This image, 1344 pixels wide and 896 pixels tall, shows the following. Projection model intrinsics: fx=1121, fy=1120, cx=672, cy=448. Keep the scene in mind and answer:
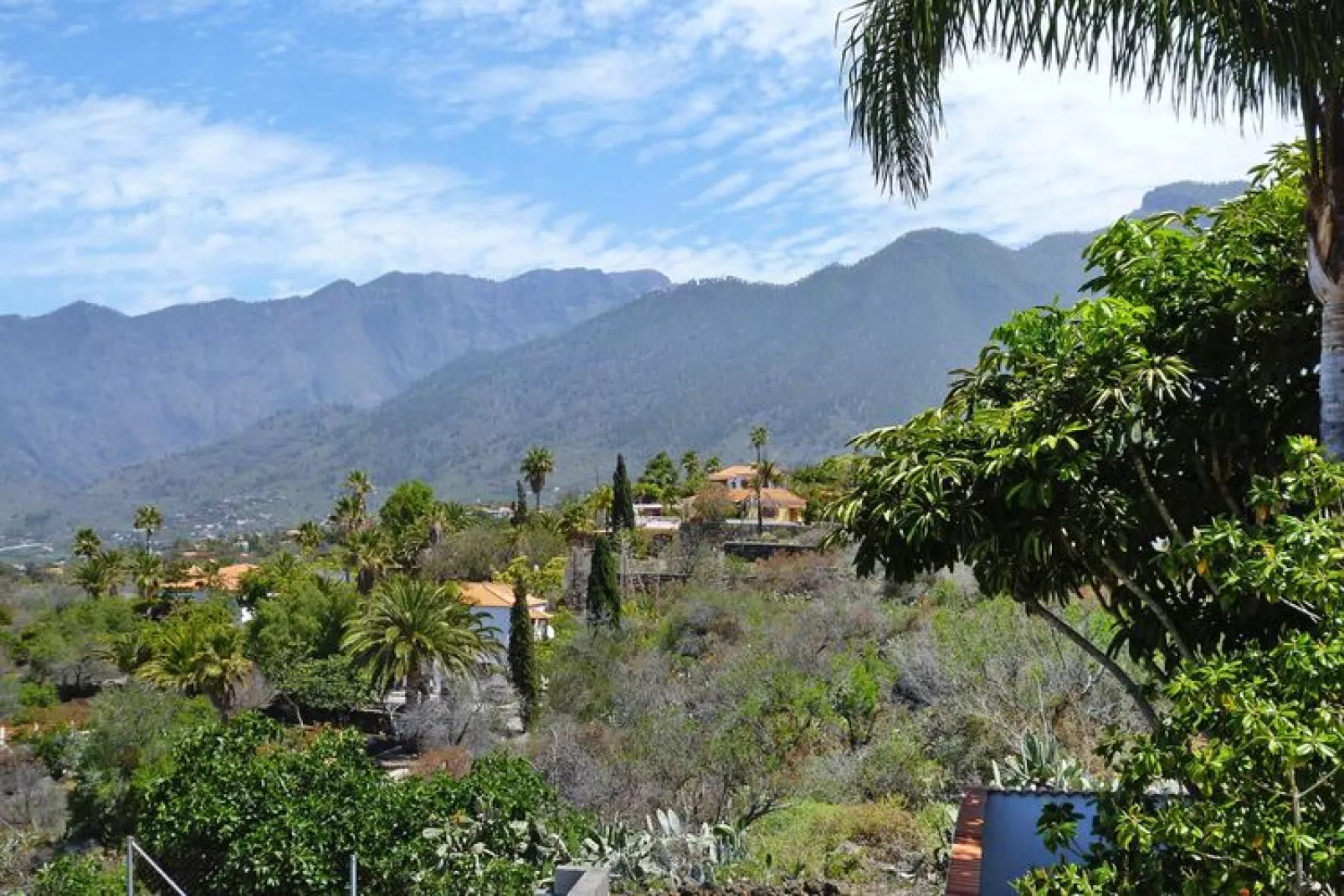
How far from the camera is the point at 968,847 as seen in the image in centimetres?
561

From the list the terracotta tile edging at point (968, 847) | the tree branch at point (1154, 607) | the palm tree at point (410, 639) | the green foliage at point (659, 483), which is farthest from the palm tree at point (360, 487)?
the tree branch at point (1154, 607)

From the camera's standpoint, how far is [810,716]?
17156 millimetres

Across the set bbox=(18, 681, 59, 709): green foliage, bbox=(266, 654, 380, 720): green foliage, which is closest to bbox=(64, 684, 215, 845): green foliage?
bbox=(266, 654, 380, 720): green foliage

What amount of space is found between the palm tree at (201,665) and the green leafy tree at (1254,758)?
30.8m

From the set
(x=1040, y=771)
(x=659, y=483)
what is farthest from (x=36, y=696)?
(x=659, y=483)

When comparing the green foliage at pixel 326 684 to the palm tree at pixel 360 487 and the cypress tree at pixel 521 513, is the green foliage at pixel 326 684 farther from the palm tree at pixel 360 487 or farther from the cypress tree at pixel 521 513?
the palm tree at pixel 360 487

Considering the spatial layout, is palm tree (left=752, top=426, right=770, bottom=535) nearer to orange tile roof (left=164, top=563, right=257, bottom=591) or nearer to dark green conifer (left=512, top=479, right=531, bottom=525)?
dark green conifer (left=512, top=479, right=531, bottom=525)

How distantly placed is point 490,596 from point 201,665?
1599 cm

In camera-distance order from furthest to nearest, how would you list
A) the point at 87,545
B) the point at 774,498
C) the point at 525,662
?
1. the point at 774,498
2. the point at 87,545
3. the point at 525,662

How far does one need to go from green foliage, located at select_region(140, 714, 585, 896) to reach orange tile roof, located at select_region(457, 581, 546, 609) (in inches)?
1372

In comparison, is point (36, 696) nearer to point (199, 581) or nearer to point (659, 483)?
point (199, 581)

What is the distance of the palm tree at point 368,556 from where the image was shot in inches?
1873

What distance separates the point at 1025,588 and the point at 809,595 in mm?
28807

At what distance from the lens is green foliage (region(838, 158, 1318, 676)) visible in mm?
4406
